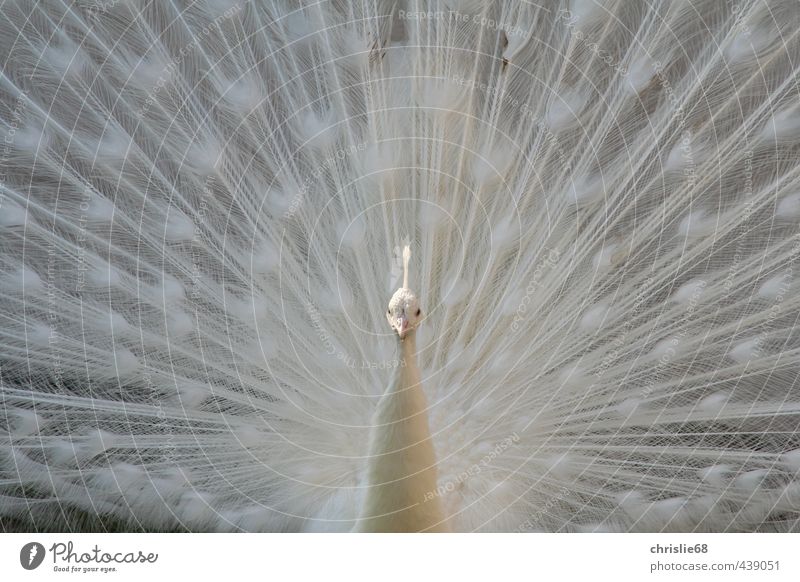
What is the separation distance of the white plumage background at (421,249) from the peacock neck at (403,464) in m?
0.02

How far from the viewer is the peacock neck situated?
1.63m

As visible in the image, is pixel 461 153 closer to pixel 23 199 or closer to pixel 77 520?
pixel 23 199

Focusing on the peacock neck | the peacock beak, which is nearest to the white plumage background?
the peacock neck

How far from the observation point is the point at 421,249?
1.89 m

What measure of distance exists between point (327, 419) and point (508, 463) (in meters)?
0.31

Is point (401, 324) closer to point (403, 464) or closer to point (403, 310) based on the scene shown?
point (403, 310)
